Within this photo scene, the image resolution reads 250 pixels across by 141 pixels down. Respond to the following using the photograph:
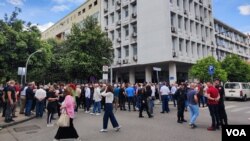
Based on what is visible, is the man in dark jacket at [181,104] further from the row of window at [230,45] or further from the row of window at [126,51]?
the row of window at [230,45]

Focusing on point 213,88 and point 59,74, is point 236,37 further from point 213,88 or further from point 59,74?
point 213,88

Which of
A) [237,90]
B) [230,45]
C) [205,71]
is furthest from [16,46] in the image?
[230,45]

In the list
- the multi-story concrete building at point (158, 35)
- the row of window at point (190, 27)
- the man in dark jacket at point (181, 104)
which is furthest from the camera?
the row of window at point (190, 27)

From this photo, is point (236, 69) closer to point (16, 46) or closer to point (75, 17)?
point (16, 46)

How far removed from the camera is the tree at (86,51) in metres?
29.4

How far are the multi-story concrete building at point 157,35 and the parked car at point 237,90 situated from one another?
25.6ft

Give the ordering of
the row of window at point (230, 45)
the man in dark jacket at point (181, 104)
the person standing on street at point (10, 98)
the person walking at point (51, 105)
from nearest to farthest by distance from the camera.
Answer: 1. the man in dark jacket at point (181, 104)
2. the person walking at point (51, 105)
3. the person standing on street at point (10, 98)
4. the row of window at point (230, 45)

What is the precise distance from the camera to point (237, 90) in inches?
960

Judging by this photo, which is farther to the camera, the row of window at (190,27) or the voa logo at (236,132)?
the row of window at (190,27)

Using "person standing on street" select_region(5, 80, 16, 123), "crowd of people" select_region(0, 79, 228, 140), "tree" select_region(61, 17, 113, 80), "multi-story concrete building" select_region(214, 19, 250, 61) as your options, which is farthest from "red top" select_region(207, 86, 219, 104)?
"multi-story concrete building" select_region(214, 19, 250, 61)

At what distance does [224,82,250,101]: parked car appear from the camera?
954 inches

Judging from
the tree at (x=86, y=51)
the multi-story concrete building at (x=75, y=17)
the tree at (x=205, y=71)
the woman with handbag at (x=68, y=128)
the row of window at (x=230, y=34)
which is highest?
the multi-story concrete building at (x=75, y=17)

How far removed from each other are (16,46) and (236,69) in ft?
97.5

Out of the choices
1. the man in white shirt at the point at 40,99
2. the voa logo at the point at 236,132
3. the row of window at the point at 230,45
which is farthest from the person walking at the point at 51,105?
the row of window at the point at 230,45
